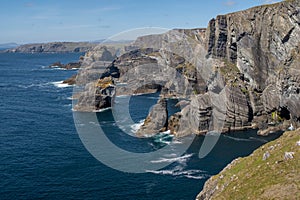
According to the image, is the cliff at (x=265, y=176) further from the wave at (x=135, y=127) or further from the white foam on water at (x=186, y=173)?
the wave at (x=135, y=127)

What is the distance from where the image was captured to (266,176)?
120 feet

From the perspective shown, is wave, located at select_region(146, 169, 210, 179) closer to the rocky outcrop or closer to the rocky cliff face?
the rocky cliff face

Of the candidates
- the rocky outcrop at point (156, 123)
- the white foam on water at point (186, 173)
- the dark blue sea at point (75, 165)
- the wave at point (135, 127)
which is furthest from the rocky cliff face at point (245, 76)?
the white foam on water at point (186, 173)

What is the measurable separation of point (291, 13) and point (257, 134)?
39.6 metres

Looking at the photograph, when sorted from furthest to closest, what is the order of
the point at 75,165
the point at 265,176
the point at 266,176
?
the point at 75,165, the point at 265,176, the point at 266,176

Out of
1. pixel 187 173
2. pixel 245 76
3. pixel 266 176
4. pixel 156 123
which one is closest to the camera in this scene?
pixel 266 176

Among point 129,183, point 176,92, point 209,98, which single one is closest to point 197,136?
point 209,98

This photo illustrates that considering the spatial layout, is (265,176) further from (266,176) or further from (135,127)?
(135,127)

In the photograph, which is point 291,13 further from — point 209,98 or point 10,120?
point 10,120

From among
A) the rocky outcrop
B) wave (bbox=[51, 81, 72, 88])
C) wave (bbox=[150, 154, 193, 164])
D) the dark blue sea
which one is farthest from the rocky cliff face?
wave (bbox=[51, 81, 72, 88])

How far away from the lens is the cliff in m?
33.2

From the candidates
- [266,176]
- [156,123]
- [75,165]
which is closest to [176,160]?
[156,123]

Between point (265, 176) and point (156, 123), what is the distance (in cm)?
6395

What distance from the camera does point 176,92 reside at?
15600 centimetres
